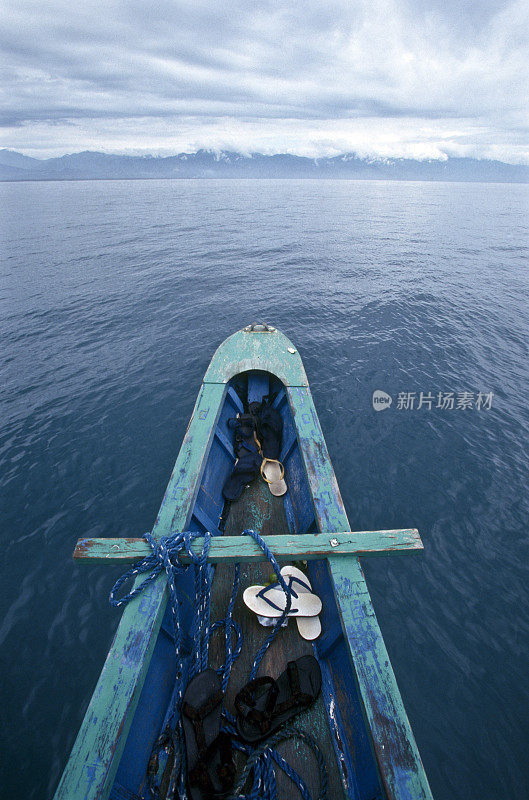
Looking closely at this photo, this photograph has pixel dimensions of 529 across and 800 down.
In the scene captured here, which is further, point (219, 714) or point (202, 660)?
point (202, 660)

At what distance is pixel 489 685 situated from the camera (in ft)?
17.6

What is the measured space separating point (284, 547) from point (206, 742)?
1.86 m

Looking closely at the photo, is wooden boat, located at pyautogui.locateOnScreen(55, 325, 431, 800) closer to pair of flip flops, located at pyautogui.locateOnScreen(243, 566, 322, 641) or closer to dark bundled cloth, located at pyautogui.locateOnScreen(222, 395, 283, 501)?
pair of flip flops, located at pyautogui.locateOnScreen(243, 566, 322, 641)

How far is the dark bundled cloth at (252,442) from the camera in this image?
6719mm

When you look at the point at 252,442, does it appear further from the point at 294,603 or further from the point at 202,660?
the point at 202,660

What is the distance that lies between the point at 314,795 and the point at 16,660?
5092 mm

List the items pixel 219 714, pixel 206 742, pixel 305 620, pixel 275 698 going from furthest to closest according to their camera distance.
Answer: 1. pixel 305 620
2. pixel 275 698
3. pixel 219 714
4. pixel 206 742

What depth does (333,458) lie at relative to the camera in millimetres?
9289

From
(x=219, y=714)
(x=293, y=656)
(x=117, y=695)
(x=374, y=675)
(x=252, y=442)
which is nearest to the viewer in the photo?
(x=117, y=695)

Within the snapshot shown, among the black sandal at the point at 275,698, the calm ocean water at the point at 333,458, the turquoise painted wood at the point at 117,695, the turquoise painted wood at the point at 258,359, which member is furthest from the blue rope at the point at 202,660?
the turquoise painted wood at the point at 258,359

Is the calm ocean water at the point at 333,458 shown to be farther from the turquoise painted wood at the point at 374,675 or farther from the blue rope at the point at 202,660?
the turquoise painted wood at the point at 374,675

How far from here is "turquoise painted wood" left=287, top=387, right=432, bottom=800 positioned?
2.53 m

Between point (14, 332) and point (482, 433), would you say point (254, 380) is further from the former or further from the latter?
point (14, 332)

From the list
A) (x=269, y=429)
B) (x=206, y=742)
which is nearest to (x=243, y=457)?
(x=269, y=429)
